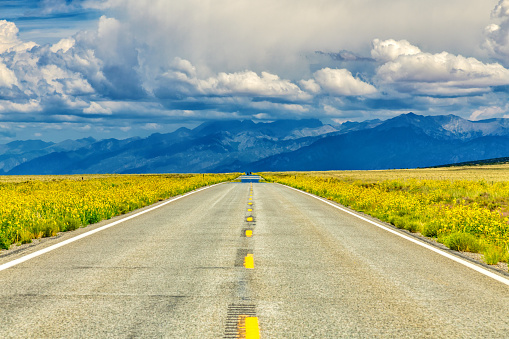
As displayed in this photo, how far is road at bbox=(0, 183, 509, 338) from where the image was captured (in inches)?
180

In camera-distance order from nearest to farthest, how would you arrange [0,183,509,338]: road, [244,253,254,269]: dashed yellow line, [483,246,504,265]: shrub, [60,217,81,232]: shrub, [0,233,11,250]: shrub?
[0,183,509,338]: road → [244,253,254,269]: dashed yellow line → [483,246,504,265]: shrub → [0,233,11,250]: shrub → [60,217,81,232]: shrub

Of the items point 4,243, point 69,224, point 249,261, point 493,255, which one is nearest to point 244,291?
point 249,261

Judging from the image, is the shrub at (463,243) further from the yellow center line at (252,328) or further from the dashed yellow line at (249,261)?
the yellow center line at (252,328)

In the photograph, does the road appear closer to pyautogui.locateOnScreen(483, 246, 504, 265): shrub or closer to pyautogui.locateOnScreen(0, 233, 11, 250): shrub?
pyautogui.locateOnScreen(0, 233, 11, 250): shrub

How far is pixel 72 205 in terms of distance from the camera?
16062 millimetres

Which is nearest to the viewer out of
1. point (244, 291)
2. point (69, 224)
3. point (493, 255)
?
point (244, 291)

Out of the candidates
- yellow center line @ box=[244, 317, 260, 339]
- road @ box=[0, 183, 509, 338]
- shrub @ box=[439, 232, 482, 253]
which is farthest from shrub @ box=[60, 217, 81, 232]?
shrub @ box=[439, 232, 482, 253]

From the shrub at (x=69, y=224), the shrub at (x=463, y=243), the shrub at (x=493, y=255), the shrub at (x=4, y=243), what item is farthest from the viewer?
the shrub at (x=69, y=224)

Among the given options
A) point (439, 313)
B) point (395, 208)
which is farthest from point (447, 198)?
point (439, 313)

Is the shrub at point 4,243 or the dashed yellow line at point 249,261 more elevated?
the shrub at point 4,243

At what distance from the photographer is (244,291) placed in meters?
5.98

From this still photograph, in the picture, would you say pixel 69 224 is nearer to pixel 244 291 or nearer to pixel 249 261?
pixel 249 261

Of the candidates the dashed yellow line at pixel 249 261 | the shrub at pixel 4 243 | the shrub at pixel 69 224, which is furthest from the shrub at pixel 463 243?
the shrub at pixel 69 224

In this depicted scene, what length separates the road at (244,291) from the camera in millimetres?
4582
